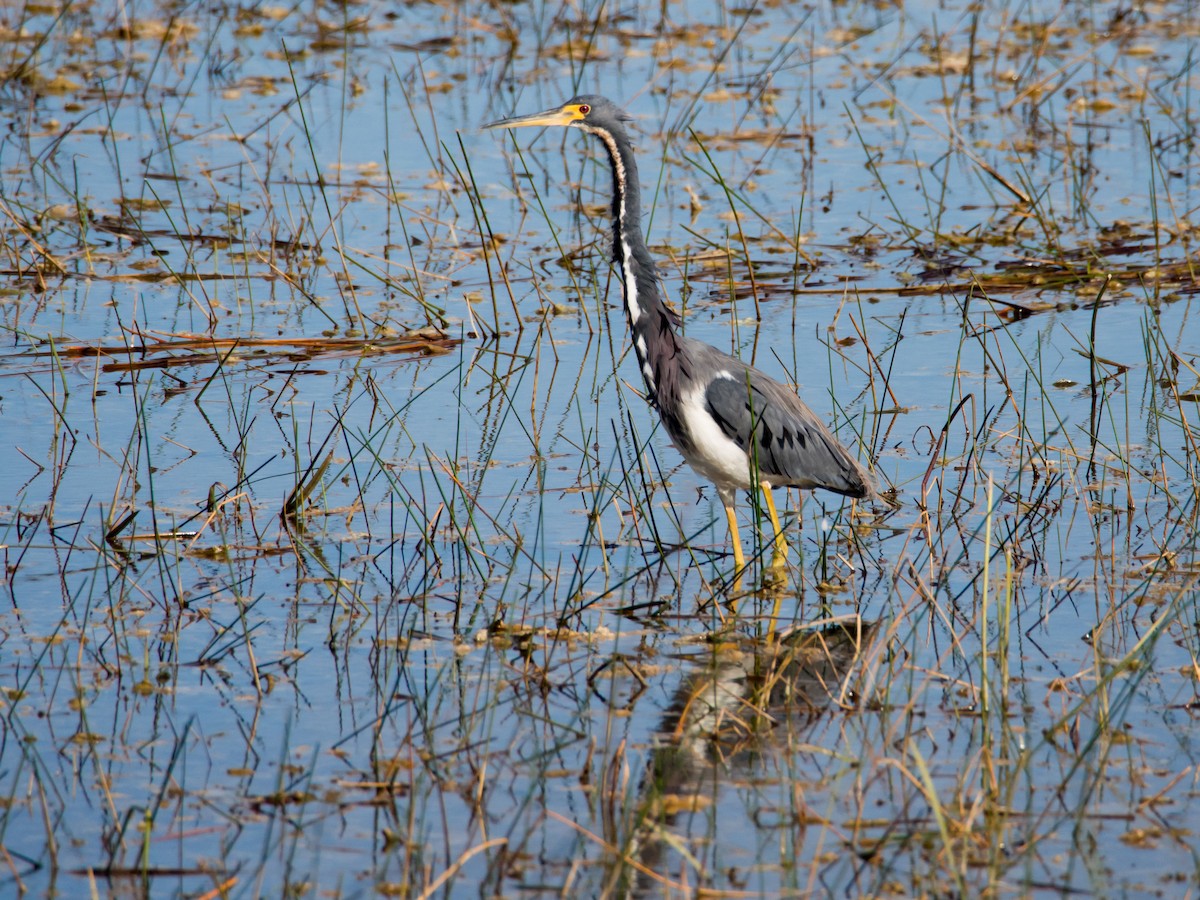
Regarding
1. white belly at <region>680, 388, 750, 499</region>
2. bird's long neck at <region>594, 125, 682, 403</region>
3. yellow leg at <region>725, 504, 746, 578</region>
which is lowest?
yellow leg at <region>725, 504, 746, 578</region>

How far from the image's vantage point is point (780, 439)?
6.16 m

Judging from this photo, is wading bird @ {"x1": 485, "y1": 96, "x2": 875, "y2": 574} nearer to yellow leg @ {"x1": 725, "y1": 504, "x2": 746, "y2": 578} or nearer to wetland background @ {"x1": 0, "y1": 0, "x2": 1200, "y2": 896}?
yellow leg @ {"x1": 725, "y1": 504, "x2": 746, "y2": 578}

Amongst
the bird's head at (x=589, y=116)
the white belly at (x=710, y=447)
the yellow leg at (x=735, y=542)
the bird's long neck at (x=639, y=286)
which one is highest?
the bird's head at (x=589, y=116)

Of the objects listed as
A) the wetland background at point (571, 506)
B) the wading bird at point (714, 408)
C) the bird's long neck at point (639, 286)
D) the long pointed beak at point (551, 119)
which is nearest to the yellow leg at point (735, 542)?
the wading bird at point (714, 408)

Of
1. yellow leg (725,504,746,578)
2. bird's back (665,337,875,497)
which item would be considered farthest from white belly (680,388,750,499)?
yellow leg (725,504,746,578)

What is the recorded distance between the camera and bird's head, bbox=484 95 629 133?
6430 mm

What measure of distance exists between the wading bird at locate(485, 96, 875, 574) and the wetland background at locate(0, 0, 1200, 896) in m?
0.18

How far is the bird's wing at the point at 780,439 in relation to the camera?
6102 mm

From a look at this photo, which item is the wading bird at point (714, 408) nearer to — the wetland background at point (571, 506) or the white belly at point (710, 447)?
the white belly at point (710, 447)

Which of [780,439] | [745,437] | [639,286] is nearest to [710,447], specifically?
[745,437]

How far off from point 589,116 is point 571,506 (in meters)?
1.62

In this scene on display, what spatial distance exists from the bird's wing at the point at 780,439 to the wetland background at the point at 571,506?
160 mm

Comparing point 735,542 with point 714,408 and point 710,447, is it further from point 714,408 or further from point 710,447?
point 714,408

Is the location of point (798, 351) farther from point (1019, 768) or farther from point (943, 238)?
point (1019, 768)
